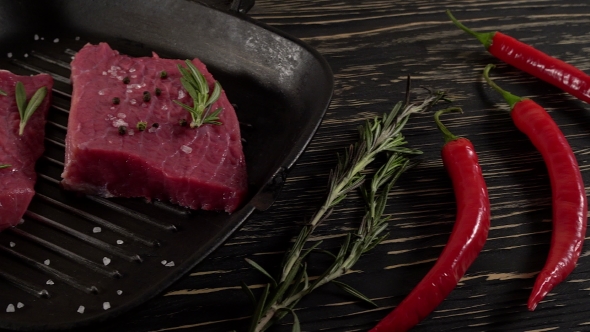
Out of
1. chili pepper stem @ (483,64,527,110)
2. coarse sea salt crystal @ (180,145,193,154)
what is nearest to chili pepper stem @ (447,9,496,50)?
chili pepper stem @ (483,64,527,110)

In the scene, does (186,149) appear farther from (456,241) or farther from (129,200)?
(456,241)

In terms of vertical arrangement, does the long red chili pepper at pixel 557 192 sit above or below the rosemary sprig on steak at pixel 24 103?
above

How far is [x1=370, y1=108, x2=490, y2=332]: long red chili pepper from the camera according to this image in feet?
6.47

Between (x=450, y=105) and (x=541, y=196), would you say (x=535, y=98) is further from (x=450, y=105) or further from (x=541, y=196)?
(x=541, y=196)

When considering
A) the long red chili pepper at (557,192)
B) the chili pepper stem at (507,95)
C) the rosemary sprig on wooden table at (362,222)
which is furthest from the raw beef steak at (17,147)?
the chili pepper stem at (507,95)

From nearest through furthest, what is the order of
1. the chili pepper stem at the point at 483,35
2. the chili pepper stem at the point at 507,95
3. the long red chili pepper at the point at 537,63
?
the chili pepper stem at the point at 507,95, the long red chili pepper at the point at 537,63, the chili pepper stem at the point at 483,35

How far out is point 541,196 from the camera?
96.5 inches

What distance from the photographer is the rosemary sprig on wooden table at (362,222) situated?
191 centimetres

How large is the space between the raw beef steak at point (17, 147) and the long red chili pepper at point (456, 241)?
124 cm

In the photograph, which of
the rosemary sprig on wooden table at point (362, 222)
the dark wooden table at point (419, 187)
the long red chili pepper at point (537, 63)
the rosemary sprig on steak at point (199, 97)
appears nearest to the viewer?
the rosemary sprig on wooden table at point (362, 222)

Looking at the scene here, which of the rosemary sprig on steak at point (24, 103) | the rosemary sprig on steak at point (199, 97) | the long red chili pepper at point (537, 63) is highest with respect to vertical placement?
the long red chili pepper at point (537, 63)

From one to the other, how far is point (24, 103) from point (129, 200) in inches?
22.7

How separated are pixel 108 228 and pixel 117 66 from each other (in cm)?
73

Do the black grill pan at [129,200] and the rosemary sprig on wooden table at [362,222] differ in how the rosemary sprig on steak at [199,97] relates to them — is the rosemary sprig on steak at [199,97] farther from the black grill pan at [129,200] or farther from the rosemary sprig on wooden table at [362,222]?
the rosemary sprig on wooden table at [362,222]
